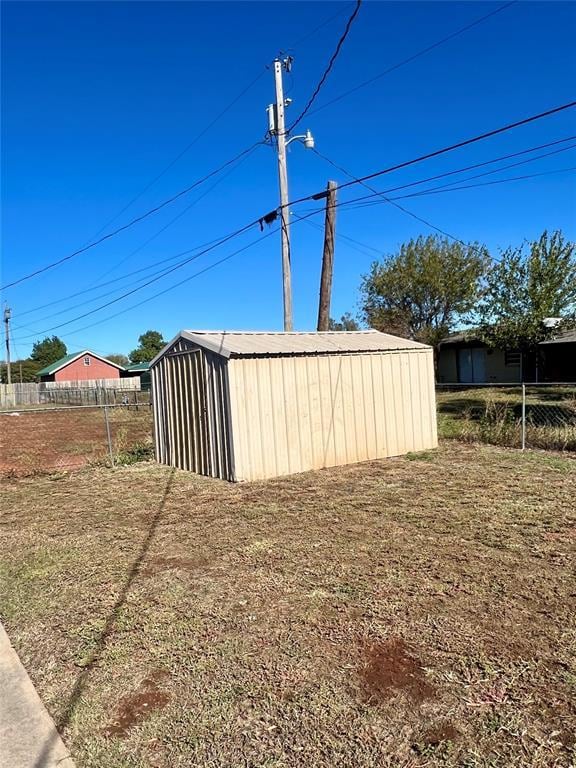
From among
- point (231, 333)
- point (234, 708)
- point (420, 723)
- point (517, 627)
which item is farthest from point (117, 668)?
point (231, 333)

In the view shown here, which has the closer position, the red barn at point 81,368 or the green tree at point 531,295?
the green tree at point 531,295

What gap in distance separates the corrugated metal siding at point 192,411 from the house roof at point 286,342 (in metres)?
0.20

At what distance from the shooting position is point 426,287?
87.3 ft

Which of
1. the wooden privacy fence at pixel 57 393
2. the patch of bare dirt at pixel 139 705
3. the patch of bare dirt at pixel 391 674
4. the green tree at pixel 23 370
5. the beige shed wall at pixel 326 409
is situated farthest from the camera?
the green tree at pixel 23 370

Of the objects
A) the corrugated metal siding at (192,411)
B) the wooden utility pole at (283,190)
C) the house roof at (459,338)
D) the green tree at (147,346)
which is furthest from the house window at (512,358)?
the green tree at (147,346)

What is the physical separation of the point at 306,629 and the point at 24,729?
1507 millimetres

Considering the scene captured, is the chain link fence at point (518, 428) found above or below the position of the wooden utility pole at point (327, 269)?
below

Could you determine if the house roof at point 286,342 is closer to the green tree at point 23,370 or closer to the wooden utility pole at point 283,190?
the wooden utility pole at point 283,190

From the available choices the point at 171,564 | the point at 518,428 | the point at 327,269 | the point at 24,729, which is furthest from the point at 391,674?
the point at 327,269

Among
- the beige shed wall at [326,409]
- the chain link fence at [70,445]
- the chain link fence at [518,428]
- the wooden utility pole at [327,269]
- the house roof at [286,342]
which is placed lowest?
the chain link fence at [70,445]

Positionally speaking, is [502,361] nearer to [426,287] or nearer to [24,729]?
[426,287]

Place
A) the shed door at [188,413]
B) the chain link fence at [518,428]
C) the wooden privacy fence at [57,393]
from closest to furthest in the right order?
the shed door at [188,413]
the chain link fence at [518,428]
the wooden privacy fence at [57,393]

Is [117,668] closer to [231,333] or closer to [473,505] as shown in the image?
[473,505]

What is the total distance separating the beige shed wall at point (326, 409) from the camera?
772 centimetres
